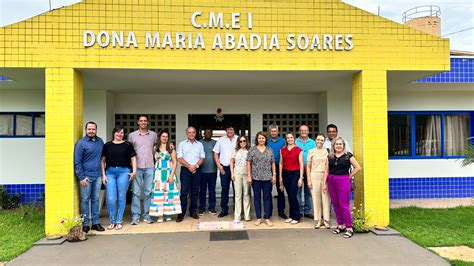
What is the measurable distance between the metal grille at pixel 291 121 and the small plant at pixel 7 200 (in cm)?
578

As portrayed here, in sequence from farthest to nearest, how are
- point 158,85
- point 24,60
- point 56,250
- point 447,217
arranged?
point 158,85 → point 447,217 → point 24,60 → point 56,250

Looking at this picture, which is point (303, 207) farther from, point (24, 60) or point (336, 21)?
point (24, 60)

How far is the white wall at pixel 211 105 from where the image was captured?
821 cm

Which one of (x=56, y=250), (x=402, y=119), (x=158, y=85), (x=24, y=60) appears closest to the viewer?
(x=56, y=250)

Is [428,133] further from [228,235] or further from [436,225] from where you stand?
[228,235]

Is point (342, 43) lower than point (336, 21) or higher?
lower

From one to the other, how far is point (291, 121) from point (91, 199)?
5.09m

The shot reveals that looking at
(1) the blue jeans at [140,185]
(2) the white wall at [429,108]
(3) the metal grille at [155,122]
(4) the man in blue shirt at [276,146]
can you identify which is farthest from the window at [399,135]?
(1) the blue jeans at [140,185]

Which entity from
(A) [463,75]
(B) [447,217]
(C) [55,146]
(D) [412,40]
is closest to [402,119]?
(A) [463,75]

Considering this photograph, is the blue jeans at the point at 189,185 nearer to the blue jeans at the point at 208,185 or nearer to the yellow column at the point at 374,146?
the blue jeans at the point at 208,185

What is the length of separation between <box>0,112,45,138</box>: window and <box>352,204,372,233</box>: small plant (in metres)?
6.81

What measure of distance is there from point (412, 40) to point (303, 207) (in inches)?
130

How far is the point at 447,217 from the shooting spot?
6.20m

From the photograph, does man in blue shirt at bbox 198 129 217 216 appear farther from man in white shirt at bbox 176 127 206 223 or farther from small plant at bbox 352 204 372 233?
small plant at bbox 352 204 372 233
